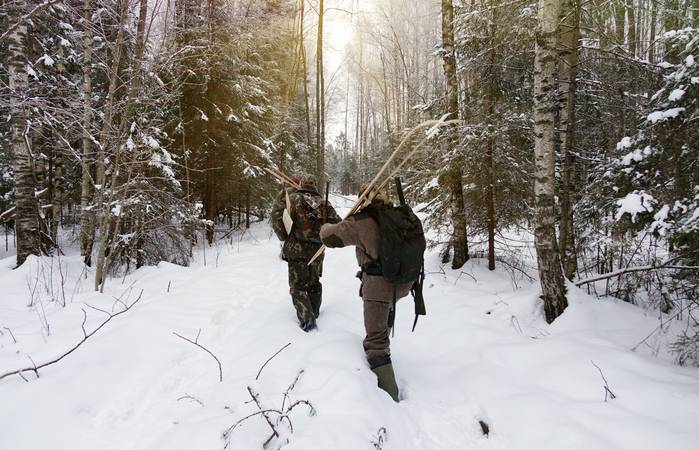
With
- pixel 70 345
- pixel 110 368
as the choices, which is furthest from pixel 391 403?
pixel 70 345

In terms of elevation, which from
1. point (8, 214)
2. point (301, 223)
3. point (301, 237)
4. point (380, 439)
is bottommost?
point (380, 439)

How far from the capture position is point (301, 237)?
445cm

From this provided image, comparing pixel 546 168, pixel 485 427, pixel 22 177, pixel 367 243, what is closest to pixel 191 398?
pixel 367 243

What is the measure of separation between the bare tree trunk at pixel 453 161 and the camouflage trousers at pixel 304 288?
3.59m

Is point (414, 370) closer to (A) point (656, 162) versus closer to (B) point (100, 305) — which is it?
(A) point (656, 162)

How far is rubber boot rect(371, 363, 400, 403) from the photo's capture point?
3137 millimetres

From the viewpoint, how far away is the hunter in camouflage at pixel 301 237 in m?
4.40

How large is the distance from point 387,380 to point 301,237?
2.03 m

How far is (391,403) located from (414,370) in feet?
2.70

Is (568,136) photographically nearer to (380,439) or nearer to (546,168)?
(546,168)

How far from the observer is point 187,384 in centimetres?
315

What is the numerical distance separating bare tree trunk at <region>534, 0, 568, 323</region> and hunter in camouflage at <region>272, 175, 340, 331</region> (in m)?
2.78

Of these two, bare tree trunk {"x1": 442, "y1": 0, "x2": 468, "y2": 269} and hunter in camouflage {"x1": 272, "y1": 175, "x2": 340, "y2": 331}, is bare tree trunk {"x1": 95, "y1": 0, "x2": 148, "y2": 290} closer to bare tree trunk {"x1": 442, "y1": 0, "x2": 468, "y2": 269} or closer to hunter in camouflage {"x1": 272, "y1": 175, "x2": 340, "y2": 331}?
hunter in camouflage {"x1": 272, "y1": 175, "x2": 340, "y2": 331}

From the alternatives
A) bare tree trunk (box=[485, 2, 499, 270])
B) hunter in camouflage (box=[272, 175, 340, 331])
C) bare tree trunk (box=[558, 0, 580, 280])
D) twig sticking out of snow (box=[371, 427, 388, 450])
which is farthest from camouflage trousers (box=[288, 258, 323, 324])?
bare tree trunk (box=[558, 0, 580, 280])
